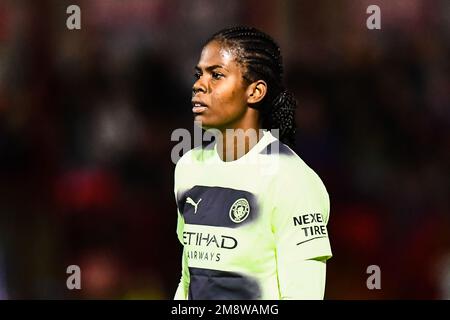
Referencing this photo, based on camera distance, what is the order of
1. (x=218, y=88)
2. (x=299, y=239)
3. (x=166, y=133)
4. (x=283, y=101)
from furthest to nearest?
(x=166, y=133) < (x=283, y=101) < (x=218, y=88) < (x=299, y=239)

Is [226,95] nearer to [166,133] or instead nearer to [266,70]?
[266,70]

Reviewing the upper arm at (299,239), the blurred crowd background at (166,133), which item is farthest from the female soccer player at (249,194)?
the blurred crowd background at (166,133)

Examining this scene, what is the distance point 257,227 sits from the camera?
2207 mm

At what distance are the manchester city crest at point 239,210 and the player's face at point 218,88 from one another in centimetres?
24

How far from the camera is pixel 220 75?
228cm

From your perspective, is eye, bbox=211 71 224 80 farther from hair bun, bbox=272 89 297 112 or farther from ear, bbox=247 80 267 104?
hair bun, bbox=272 89 297 112

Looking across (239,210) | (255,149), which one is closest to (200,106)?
(255,149)

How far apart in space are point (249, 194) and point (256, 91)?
31 centimetres

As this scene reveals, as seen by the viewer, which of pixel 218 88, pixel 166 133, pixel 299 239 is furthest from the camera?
pixel 166 133
